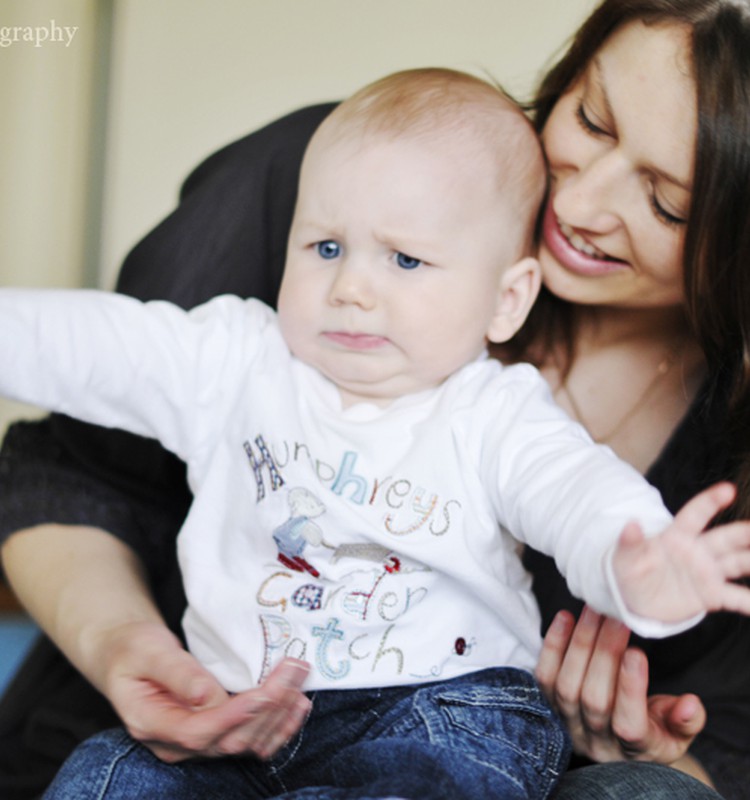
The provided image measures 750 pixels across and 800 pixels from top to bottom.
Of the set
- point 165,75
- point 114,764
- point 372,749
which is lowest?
point 114,764

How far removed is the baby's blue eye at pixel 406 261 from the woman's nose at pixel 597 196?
169mm

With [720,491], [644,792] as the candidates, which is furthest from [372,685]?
[720,491]

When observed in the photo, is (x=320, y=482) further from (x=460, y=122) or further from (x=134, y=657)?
(x=460, y=122)

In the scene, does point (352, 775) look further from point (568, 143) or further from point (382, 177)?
point (568, 143)

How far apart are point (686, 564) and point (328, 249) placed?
468mm

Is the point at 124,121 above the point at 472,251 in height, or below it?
below

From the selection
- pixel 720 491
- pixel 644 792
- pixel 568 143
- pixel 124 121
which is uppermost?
pixel 568 143

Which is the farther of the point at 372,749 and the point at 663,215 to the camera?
the point at 663,215

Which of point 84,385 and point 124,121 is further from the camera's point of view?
point 124,121

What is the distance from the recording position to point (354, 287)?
38.8 inches

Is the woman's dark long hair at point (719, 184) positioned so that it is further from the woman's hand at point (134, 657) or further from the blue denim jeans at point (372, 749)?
A: the woman's hand at point (134, 657)

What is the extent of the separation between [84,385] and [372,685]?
38 cm

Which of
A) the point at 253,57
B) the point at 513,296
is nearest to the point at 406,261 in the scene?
the point at 513,296

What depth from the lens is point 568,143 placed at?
3.61 ft
